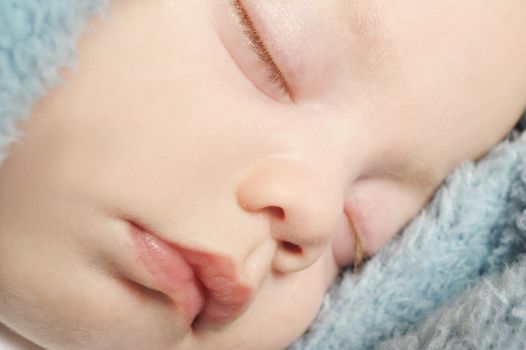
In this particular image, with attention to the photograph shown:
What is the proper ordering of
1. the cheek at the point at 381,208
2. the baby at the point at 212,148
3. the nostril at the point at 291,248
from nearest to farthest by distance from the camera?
the baby at the point at 212,148
the nostril at the point at 291,248
the cheek at the point at 381,208

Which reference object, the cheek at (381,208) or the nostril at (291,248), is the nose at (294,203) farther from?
the cheek at (381,208)

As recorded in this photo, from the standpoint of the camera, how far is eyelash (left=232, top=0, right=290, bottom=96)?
2.49ft

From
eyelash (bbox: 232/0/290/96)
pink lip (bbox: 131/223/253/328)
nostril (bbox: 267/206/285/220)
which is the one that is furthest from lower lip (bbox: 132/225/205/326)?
eyelash (bbox: 232/0/290/96)

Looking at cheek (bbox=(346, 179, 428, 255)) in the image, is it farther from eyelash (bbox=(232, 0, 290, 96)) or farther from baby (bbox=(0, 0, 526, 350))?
eyelash (bbox=(232, 0, 290, 96))

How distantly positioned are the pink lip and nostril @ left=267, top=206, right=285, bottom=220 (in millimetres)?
73

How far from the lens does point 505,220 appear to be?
39.9 inches

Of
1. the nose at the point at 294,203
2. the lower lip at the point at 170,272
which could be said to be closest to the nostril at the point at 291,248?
the nose at the point at 294,203

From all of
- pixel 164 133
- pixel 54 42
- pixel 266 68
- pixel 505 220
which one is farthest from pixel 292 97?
pixel 505 220

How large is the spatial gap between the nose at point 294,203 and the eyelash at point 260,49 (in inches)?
3.4

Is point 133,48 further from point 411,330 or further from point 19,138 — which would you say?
point 411,330

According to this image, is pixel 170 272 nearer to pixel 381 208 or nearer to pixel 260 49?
pixel 260 49

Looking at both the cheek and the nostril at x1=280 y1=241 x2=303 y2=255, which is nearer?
the nostril at x1=280 y1=241 x2=303 y2=255

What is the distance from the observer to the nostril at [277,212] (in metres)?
0.78

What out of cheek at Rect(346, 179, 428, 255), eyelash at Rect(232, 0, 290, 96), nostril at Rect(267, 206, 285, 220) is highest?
eyelash at Rect(232, 0, 290, 96)
